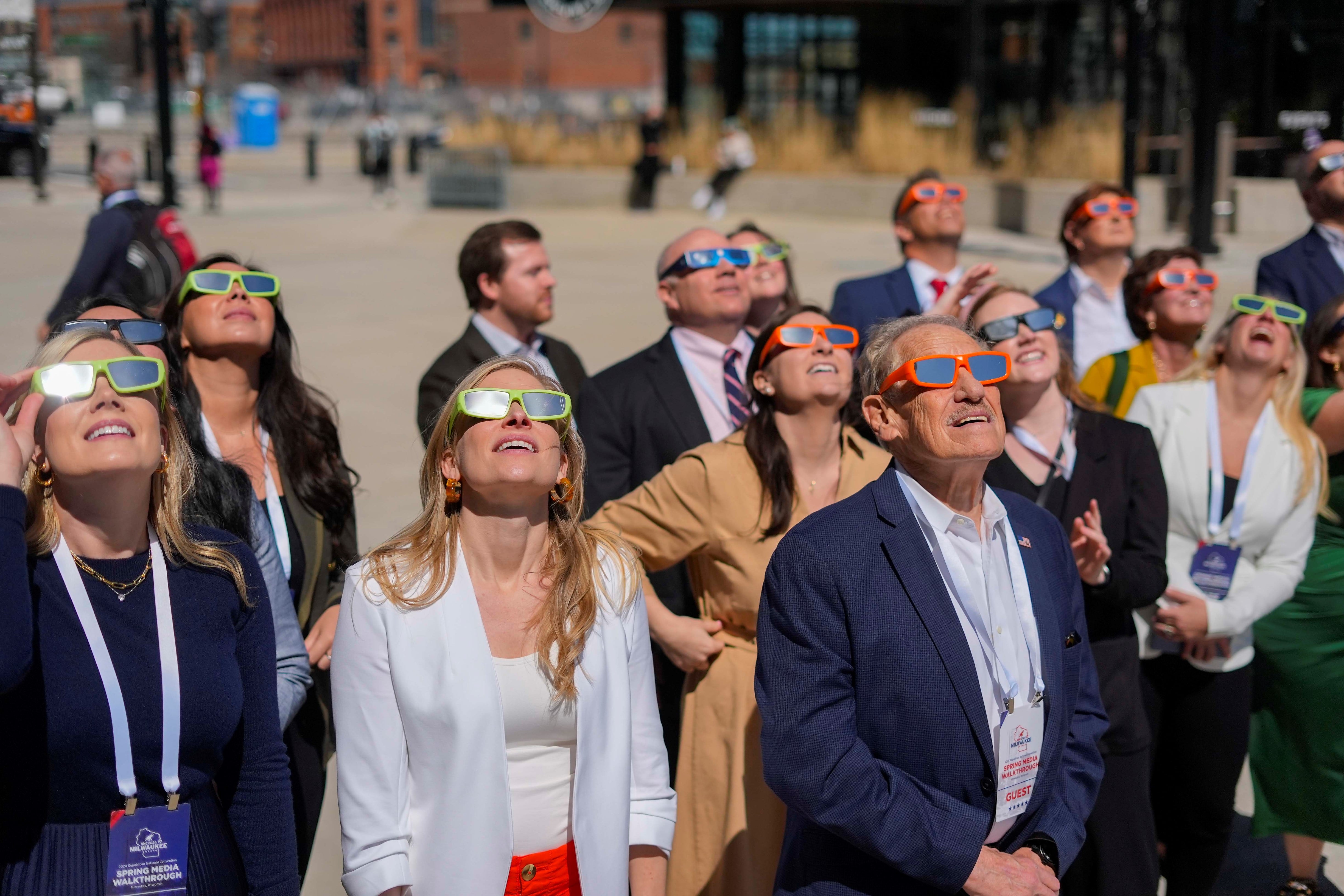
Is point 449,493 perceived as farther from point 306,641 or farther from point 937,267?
point 937,267

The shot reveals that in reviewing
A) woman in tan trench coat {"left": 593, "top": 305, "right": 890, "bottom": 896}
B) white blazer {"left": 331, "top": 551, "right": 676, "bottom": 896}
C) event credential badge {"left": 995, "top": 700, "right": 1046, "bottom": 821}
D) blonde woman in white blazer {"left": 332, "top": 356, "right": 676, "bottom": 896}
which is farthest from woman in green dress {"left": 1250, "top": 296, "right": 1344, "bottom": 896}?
white blazer {"left": 331, "top": 551, "right": 676, "bottom": 896}

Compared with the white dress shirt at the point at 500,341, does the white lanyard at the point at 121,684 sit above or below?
below

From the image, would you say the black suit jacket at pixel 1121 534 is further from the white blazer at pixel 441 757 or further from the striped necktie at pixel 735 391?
the white blazer at pixel 441 757

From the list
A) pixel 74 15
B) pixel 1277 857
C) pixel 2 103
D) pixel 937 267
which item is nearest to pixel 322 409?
pixel 937 267

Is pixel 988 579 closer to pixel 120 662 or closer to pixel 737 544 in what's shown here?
pixel 737 544

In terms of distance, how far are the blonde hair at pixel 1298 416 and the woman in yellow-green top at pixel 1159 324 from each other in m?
0.55

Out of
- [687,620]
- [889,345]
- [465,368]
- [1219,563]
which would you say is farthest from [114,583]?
[1219,563]

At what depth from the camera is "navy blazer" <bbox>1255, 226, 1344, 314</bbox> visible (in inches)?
216

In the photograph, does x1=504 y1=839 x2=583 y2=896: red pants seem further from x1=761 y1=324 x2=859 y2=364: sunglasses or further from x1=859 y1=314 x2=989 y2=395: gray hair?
x1=761 y1=324 x2=859 y2=364: sunglasses

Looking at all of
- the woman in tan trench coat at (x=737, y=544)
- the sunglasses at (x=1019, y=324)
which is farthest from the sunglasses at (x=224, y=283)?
the sunglasses at (x=1019, y=324)

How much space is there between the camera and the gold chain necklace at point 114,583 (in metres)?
2.47

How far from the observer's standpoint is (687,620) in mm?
3461

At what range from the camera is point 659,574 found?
13.8ft

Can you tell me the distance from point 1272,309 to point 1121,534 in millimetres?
988
